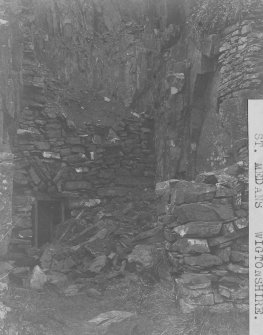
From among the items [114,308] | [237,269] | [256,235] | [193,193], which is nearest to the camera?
[256,235]

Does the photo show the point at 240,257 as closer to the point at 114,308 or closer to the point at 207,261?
the point at 207,261

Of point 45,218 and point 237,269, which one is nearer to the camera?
point 237,269

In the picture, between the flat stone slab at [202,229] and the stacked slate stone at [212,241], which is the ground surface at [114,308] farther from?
the flat stone slab at [202,229]

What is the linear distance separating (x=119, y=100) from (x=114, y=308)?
466cm

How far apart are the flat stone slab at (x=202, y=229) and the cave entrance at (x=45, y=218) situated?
3.29 meters

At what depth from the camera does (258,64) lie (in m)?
6.48

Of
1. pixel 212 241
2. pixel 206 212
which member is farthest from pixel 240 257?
pixel 206 212

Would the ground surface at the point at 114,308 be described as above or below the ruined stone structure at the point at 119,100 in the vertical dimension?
below

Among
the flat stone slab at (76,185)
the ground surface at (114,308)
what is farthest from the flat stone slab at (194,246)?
the flat stone slab at (76,185)

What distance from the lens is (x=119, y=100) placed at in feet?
30.2

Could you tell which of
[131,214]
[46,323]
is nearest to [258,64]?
[131,214]

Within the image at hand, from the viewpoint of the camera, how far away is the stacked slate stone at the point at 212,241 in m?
5.23

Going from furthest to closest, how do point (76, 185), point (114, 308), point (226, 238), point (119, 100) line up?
A: point (119, 100) < point (76, 185) < point (114, 308) < point (226, 238)

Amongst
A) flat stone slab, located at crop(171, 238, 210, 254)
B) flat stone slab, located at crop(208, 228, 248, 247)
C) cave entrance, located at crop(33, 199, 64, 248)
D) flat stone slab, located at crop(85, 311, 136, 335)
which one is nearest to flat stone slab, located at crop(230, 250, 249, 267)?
flat stone slab, located at crop(208, 228, 248, 247)
